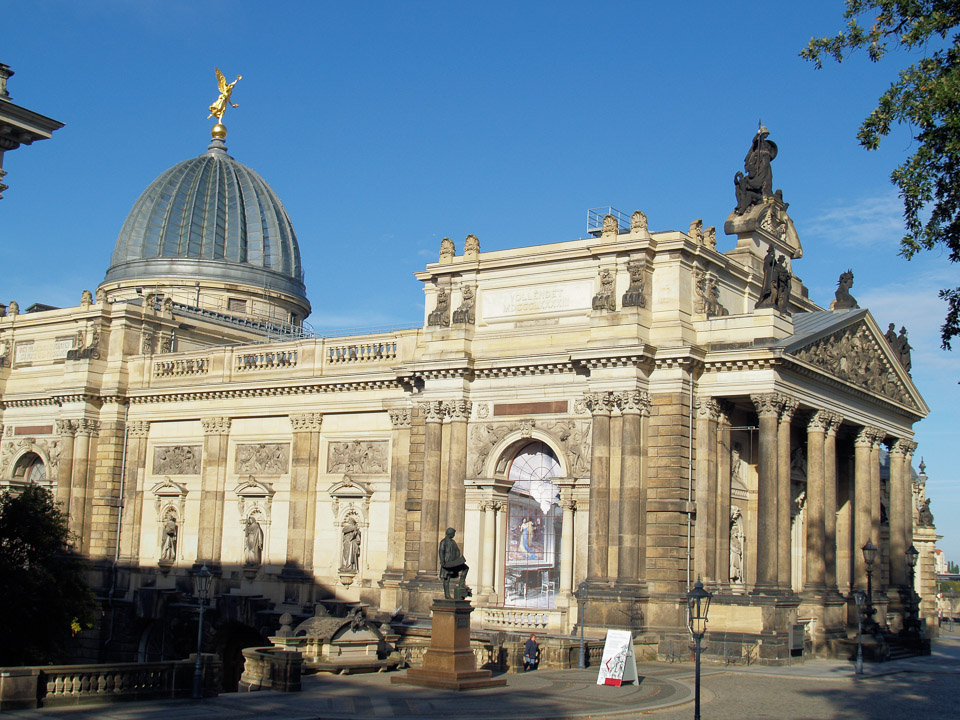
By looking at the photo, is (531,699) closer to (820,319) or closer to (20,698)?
(20,698)

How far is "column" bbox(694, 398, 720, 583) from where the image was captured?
137 ft

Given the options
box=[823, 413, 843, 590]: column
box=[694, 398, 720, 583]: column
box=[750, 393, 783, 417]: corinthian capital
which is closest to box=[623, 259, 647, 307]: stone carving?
box=[694, 398, 720, 583]: column

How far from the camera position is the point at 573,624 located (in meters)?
41.6

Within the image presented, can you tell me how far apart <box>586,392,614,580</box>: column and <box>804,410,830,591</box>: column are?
808 cm

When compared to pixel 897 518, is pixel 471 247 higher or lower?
higher

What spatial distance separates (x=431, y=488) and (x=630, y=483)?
8055mm

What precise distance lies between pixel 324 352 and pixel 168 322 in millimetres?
11532

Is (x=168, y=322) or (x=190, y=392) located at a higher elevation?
(x=168, y=322)

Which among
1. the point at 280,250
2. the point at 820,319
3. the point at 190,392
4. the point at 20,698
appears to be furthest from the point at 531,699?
the point at 280,250

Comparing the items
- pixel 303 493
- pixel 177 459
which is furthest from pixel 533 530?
pixel 177 459

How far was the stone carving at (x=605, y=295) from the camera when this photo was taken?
42062 mm

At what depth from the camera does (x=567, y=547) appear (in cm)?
4322

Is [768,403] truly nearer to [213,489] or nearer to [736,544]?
[736,544]

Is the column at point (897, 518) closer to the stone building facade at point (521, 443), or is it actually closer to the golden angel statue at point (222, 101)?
the stone building facade at point (521, 443)
